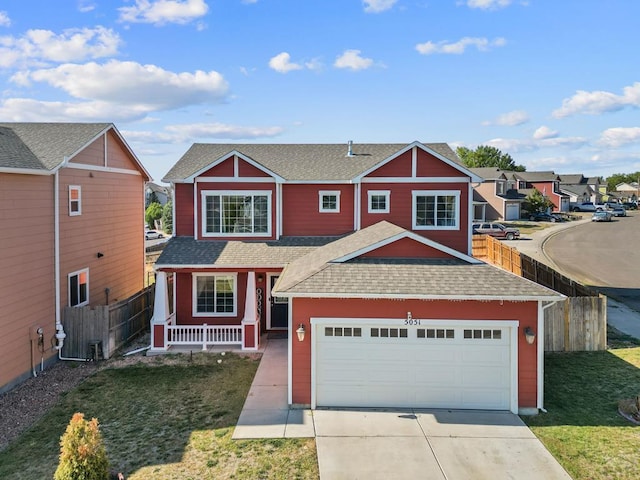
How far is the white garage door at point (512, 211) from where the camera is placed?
60634 mm

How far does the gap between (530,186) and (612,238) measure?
31425mm

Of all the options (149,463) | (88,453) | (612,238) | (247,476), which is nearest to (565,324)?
(247,476)

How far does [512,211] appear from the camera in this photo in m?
61.4

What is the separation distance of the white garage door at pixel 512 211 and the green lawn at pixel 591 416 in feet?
161

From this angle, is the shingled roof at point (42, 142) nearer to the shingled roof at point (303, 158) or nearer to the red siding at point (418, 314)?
the shingled roof at point (303, 158)

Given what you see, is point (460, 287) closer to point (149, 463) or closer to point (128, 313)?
point (149, 463)

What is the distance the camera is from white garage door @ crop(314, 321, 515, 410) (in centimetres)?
1046

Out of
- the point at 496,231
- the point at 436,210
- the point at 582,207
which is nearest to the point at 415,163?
the point at 436,210

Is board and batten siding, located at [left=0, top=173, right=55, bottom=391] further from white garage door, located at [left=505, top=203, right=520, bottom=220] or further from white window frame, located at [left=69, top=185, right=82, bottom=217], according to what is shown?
white garage door, located at [left=505, top=203, right=520, bottom=220]

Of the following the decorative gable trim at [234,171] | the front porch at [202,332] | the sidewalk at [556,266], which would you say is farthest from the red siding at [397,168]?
the sidewalk at [556,266]

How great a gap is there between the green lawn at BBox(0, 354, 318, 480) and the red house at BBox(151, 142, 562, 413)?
188cm

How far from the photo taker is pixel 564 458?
8.34 metres

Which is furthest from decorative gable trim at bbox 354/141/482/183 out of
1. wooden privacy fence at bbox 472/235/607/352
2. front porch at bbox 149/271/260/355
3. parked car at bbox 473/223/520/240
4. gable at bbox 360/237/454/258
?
parked car at bbox 473/223/520/240

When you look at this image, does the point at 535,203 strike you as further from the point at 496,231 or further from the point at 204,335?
the point at 204,335
